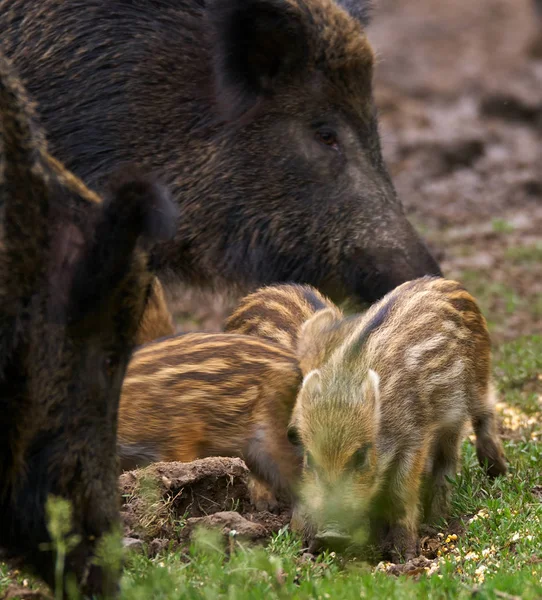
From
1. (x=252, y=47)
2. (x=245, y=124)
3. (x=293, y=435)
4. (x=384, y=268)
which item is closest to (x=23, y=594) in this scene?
(x=293, y=435)

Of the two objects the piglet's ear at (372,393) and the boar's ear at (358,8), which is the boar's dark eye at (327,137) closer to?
the boar's ear at (358,8)

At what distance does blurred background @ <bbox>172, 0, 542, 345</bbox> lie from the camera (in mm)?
8969

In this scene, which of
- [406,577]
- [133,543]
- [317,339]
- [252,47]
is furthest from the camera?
[252,47]

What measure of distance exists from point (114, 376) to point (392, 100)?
1027 centimetres

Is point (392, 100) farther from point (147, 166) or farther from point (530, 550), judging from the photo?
point (530, 550)

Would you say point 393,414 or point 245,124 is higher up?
point 245,124

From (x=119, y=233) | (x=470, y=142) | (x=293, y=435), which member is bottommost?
(x=293, y=435)

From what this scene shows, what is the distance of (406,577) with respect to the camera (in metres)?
3.84

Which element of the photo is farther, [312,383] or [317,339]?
[317,339]

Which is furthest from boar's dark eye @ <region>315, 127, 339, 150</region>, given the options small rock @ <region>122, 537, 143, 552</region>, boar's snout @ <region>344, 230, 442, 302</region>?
small rock @ <region>122, 537, 143, 552</region>

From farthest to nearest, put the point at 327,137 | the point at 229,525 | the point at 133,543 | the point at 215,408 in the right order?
the point at 327,137, the point at 215,408, the point at 229,525, the point at 133,543

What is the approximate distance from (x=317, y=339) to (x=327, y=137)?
1.80m

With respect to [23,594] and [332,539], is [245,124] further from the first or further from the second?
[23,594]

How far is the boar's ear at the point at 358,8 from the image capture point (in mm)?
6816
